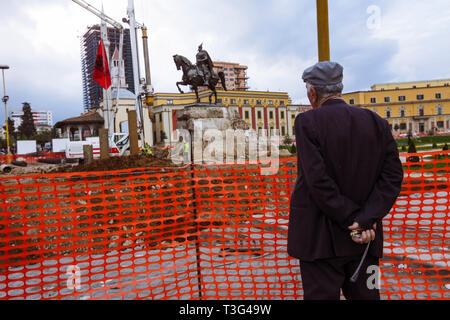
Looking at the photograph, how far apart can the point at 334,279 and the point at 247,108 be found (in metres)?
66.4

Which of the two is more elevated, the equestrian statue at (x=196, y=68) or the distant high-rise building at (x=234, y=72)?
the distant high-rise building at (x=234, y=72)

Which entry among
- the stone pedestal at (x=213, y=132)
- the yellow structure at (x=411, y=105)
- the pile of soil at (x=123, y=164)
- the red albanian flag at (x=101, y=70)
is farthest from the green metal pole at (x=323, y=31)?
the yellow structure at (x=411, y=105)

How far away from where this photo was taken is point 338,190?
5.93 ft

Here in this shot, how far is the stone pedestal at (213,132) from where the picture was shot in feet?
44.8

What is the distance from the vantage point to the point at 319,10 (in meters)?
3.14

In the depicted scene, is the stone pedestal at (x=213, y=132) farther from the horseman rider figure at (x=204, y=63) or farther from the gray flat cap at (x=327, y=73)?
the gray flat cap at (x=327, y=73)

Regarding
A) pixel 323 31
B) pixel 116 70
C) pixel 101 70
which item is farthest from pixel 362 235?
pixel 116 70

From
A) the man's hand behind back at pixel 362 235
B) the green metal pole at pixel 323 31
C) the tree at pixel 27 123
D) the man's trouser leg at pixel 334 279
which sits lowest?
the man's trouser leg at pixel 334 279

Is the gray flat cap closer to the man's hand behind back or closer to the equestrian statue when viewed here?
the man's hand behind back

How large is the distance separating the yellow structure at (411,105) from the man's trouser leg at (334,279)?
3134 inches

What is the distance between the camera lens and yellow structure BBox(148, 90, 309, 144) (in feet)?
205

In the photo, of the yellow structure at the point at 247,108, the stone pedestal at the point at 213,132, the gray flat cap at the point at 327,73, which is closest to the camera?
the gray flat cap at the point at 327,73

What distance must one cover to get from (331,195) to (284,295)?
7.27 ft
